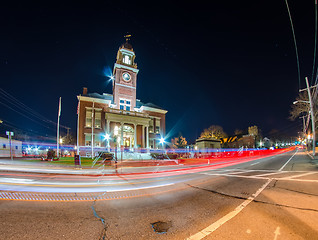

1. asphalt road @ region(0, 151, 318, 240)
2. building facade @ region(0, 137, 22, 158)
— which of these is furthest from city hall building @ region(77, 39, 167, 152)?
asphalt road @ region(0, 151, 318, 240)

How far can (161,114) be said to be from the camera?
146 ft

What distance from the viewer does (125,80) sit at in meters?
42.2

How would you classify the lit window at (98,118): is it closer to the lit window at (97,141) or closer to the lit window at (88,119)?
the lit window at (88,119)

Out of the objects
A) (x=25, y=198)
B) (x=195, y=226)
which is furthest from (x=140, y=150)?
(x=195, y=226)

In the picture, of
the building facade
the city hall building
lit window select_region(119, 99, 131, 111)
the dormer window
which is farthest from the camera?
the dormer window

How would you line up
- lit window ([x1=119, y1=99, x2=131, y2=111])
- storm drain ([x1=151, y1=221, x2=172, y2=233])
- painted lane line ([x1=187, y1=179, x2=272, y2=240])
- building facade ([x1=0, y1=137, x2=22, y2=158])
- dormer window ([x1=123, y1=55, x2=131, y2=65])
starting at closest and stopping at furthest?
painted lane line ([x1=187, y1=179, x2=272, y2=240]), storm drain ([x1=151, y1=221, x2=172, y2=233]), building facade ([x1=0, y1=137, x2=22, y2=158]), lit window ([x1=119, y1=99, x2=131, y2=111]), dormer window ([x1=123, y1=55, x2=131, y2=65])

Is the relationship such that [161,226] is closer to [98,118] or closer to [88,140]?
[88,140]

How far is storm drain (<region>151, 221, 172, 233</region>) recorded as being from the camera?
3.18 m

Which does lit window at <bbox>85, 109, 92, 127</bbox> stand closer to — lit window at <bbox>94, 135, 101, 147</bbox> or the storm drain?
lit window at <bbox>94, 135, 101, 147</bbox>

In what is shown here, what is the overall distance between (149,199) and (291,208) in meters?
4.19

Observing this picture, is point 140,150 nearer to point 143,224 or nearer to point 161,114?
point 161,114

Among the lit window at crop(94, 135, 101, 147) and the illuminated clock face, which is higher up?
the illuminated clock face

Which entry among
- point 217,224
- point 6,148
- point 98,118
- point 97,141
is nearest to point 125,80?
point 98,118

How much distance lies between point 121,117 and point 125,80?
12599mm
